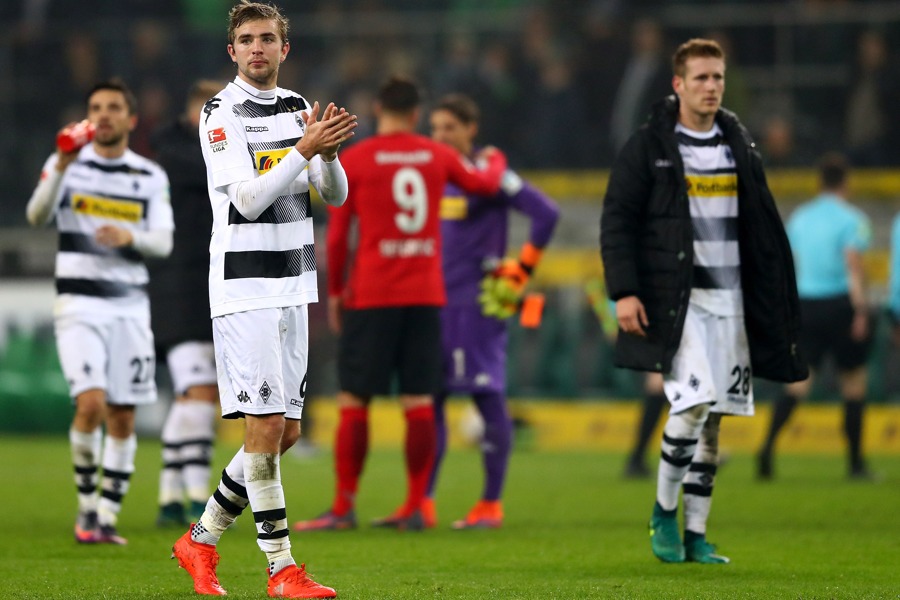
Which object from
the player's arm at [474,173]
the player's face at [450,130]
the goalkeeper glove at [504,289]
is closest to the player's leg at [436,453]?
the goalkeeper glove at [504,289]

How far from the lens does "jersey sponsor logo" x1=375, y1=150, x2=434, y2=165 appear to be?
9.36 metres

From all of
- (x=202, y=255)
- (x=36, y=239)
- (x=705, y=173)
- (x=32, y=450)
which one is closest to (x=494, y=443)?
(x=202, y=255)

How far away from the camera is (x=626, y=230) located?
24.8 feet

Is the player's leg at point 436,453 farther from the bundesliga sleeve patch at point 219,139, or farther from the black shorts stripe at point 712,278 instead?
the bundesliga sleeve patch at point 219,139

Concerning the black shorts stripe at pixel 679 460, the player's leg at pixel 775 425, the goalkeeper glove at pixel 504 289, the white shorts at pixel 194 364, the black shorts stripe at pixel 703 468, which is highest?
the goalkeeper glove at pixel 504 289

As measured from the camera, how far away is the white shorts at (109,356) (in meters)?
8.77

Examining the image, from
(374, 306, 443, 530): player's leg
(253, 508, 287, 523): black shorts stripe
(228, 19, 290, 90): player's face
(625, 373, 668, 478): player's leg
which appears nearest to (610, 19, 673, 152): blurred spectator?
(625, 373, 668, 478): player's leg

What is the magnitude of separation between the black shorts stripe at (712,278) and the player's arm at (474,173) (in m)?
2.38

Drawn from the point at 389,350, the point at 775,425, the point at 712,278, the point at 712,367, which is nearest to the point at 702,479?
the point at 712,367

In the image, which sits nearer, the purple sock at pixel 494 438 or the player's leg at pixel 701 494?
the player's leg at pixel 701 494

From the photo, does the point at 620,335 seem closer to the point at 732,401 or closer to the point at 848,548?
the point at 732,401

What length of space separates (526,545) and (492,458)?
1.43m

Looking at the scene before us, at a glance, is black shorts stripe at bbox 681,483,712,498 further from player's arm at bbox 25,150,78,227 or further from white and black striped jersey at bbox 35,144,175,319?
player's arm at bbox 25,150,78,227

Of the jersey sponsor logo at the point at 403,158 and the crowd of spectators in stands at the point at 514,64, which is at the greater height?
the crowd of spectators in stands at the point at 514,64
